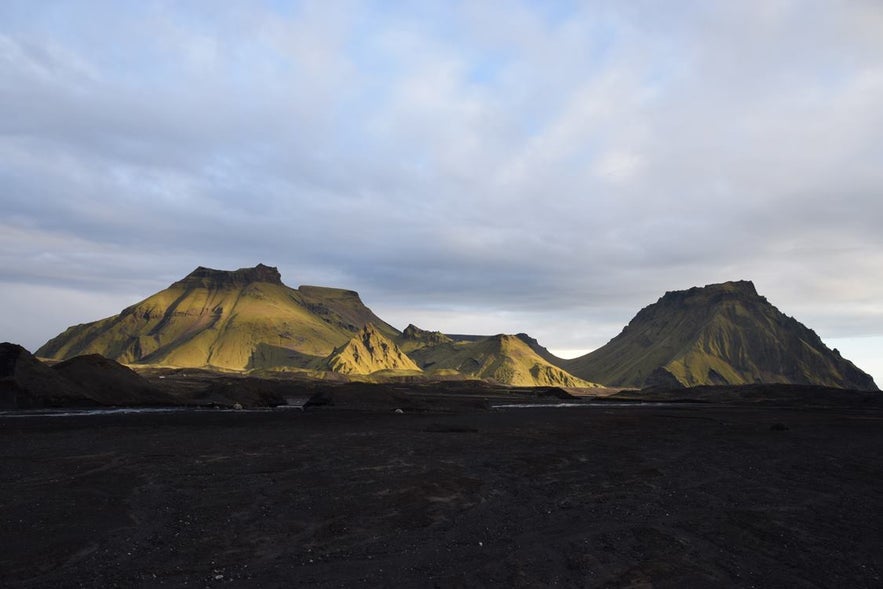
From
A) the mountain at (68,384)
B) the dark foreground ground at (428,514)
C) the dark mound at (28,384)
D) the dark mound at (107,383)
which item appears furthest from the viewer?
the dark mound at (107,383)

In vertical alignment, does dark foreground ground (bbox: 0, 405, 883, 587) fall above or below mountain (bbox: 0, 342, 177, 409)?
below

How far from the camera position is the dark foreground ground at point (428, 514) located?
1091cm

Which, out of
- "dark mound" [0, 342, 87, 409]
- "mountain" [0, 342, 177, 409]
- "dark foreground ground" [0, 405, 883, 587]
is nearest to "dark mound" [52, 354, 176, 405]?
"mountain" [0, 342, 177, 409]

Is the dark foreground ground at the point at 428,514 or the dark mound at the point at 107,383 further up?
the dark mound at the point at 107,383

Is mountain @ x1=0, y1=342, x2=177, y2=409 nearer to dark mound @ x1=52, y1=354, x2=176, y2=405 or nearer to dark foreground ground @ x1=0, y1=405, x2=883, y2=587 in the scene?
dark mound @ x1=52, y1=354, x2=176, y2=405

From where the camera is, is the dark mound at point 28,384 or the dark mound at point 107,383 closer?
the dark mound at point 28,384

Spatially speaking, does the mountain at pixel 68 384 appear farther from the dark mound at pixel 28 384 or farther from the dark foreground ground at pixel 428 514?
the dark foreground ground at pixel 428 514

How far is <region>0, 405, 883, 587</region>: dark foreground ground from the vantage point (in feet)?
35.8

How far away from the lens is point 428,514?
1539cm

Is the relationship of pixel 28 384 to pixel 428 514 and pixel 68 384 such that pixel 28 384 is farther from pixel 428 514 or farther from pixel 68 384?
pixel 428 514

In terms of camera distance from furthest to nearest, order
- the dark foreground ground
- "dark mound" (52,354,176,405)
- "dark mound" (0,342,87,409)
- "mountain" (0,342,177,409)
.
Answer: "dark mound" (52,354,176,405), "mountain" (0,342,177,409), "dark mound" (0,342,87,409), the dark foreground ground

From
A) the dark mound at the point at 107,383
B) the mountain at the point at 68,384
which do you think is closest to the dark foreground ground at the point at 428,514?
the mountain at the point at 68,384

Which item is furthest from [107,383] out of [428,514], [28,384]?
[428,514]

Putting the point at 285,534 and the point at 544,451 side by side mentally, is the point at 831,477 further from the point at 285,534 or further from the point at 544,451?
the point at 285,534
